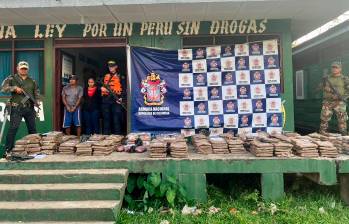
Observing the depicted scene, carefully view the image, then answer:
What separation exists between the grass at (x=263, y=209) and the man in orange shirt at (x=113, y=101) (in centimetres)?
290

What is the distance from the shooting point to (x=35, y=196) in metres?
4.27

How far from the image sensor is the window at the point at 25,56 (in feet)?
23.6

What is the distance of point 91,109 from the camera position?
7.50m

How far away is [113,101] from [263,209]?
403 cm

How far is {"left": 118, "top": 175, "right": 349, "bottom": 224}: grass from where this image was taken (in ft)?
13.6

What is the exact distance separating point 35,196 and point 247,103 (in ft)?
14.4

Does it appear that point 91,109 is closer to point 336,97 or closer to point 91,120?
point 91,120

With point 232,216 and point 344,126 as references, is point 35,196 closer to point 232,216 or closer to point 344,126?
point 232,216

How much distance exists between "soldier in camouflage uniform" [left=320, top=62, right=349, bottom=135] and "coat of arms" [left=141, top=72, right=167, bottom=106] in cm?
353

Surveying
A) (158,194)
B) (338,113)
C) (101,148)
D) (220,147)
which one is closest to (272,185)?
(220,147)

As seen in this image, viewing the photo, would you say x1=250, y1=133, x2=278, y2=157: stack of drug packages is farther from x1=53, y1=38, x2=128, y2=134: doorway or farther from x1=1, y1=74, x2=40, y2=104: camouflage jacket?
x1=1, y1=74, x2=40, y2=104: camouflage jacket

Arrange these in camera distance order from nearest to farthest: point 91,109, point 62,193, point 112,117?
point 62,193
point 112,117
point 91,109

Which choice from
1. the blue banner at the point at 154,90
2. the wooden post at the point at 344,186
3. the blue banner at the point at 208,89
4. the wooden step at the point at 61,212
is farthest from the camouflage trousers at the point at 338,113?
the wooden step at the point at 61,212

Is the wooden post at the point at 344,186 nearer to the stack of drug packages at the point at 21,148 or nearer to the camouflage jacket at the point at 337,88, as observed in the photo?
the camouflage jacket at the point at 337,88
